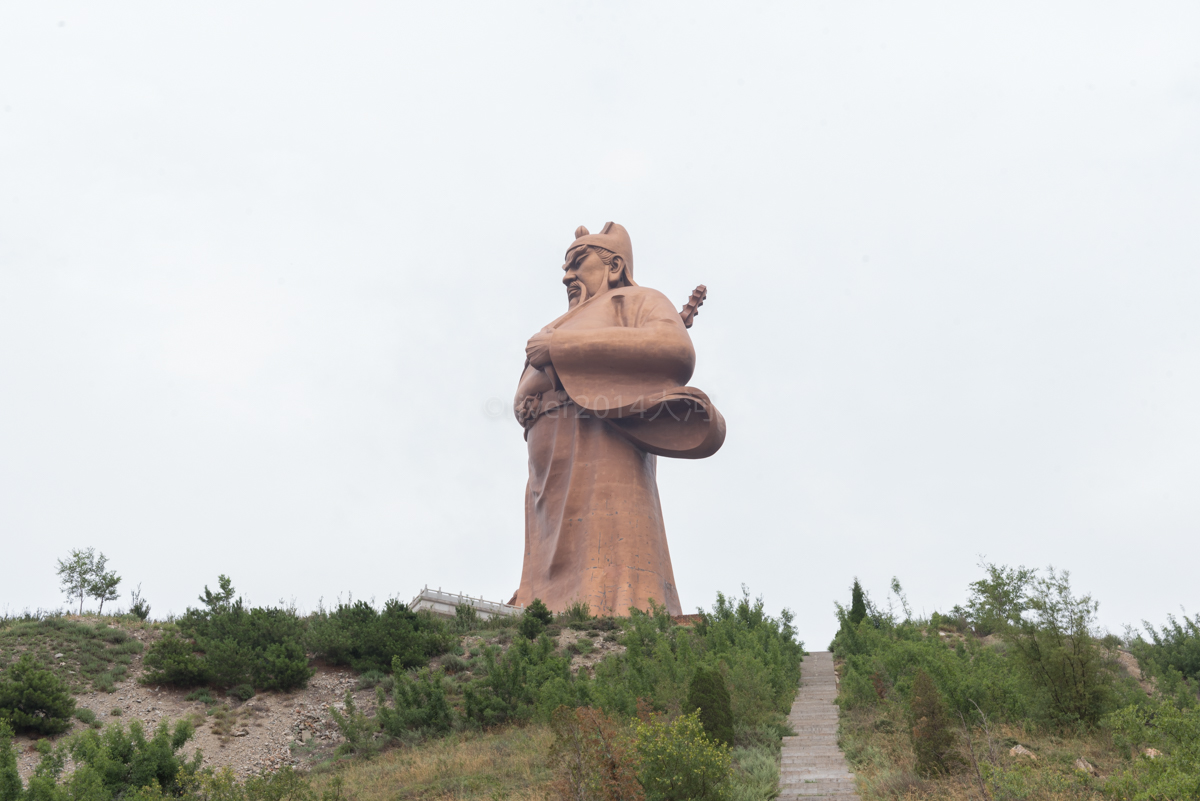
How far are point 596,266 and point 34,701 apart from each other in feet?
43.1

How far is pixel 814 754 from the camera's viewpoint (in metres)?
8.91

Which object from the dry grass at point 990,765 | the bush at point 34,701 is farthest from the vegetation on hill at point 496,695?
the dry grass at point 990,765

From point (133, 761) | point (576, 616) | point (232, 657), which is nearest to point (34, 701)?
point (232, 657)

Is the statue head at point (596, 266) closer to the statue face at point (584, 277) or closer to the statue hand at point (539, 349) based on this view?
the statue face at point (584, 277)

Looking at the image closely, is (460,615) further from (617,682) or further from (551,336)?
(617,682)

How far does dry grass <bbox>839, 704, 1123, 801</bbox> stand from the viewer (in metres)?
6.49

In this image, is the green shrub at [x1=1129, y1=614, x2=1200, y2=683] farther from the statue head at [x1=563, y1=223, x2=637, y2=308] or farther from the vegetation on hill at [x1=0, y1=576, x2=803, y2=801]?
the statue head at [x1=563, y1=223, x2=637, y2=308]

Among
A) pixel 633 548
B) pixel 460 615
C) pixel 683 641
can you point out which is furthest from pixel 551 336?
pixel 683 641

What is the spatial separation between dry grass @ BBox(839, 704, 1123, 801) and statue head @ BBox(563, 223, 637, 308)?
1218 centimetres

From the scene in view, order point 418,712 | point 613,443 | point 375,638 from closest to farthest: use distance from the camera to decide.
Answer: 1. point 418,712
2. point 375,638
3. point 613,443

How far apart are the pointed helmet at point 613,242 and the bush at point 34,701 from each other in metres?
12.9

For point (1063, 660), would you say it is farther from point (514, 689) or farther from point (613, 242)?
point (613, 242)

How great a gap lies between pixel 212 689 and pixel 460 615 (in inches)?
222

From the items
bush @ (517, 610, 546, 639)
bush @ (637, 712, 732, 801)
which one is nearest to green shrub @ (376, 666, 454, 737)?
bush @ (517, 610, 546, 639)
